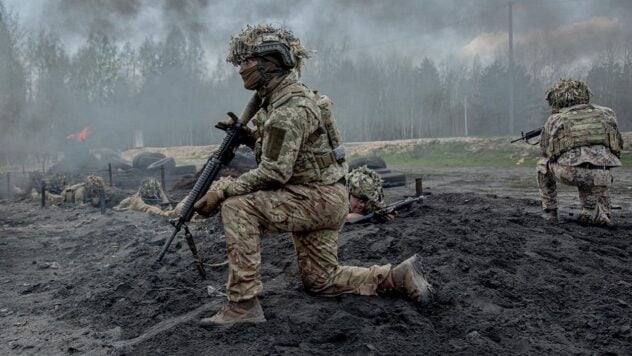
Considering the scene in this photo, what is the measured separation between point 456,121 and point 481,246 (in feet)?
127

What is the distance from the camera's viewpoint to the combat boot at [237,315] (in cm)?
302

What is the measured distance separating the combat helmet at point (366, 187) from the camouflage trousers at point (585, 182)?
2.15 metres

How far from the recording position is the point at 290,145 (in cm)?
296

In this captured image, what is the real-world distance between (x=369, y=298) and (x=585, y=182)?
3.80 metres

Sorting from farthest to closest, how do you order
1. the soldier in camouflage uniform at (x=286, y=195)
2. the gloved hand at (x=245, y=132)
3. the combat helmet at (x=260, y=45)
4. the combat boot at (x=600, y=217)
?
the combat boot at (x=600, y=217), the gloved hand at (x=245, y=132), the combat helmet at (x=260, y=45), the soldier in camouflage uniform at (x=286, y=195)

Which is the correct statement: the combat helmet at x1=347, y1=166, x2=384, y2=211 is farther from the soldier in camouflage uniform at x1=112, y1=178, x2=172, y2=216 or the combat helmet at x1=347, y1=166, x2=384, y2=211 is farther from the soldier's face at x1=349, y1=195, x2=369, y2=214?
the soldier in camouflage uniform at x1=112, y1=178, x2=172, y2=216

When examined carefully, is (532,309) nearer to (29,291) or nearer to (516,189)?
(29,291)

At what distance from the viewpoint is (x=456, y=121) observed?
4191 cm

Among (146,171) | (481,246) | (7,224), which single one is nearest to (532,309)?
(481,246)

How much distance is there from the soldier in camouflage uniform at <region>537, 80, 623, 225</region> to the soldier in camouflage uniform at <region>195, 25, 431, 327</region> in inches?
138

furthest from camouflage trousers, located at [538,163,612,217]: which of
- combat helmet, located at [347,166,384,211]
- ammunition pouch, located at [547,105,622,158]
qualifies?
combat helmet, located at [347,166,384,211]

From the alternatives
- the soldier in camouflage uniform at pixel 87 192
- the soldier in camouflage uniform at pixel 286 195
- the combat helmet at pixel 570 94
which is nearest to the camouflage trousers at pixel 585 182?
the combat helmet at pixel 570 94

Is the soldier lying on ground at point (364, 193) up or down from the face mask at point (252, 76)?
down

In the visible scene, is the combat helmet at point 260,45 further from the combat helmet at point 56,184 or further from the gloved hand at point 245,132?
the combat helmet at point 56,184
